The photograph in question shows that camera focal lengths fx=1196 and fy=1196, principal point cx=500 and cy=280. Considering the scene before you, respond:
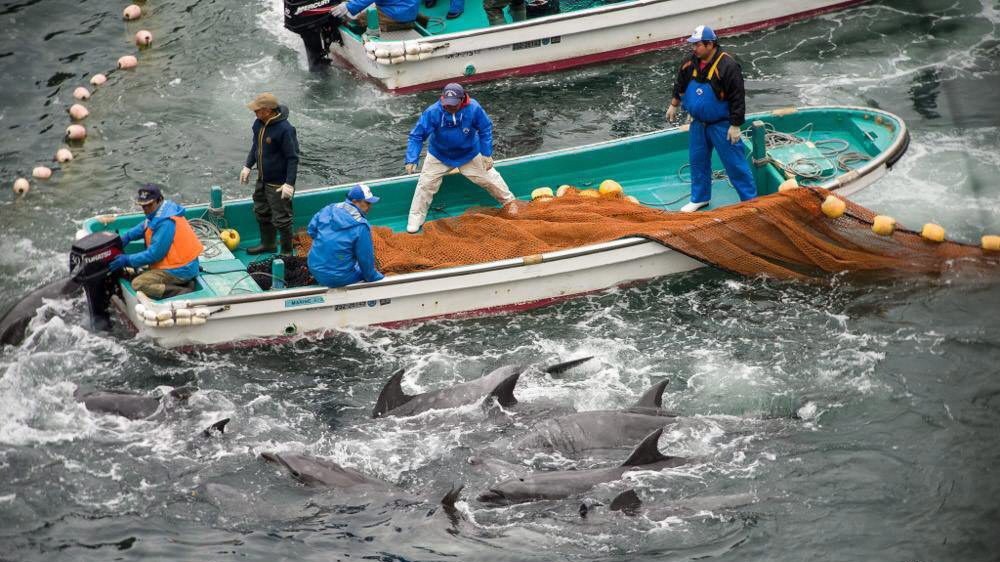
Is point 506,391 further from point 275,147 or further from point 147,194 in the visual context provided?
point 147,194

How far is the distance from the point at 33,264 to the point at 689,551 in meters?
8.76

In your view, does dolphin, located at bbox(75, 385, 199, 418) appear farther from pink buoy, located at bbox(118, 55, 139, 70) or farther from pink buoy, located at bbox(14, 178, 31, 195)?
pink buoy, located at bbox(118, 55, 139, 70)

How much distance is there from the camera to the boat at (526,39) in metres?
17.6

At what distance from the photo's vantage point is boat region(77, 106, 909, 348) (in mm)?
12461

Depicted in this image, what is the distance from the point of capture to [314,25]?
18.0m

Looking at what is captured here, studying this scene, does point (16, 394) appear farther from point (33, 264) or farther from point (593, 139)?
point (593, 139)

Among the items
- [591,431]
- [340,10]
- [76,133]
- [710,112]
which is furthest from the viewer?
[340,10]

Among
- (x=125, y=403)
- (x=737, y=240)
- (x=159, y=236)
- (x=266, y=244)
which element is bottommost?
(x=125, y=403)

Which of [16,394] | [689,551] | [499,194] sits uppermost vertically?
[499,194]

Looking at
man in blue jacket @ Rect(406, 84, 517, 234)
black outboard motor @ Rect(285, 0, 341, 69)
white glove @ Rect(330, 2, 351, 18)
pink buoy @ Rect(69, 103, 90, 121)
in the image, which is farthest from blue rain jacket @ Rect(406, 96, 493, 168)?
pink buoy @ Rect(69, 103, 90, 121)

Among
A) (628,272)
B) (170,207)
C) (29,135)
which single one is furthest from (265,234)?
(29,135)

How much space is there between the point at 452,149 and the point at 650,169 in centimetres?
272

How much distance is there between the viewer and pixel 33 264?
47.3 ft

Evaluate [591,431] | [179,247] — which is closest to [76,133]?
[179,247]
